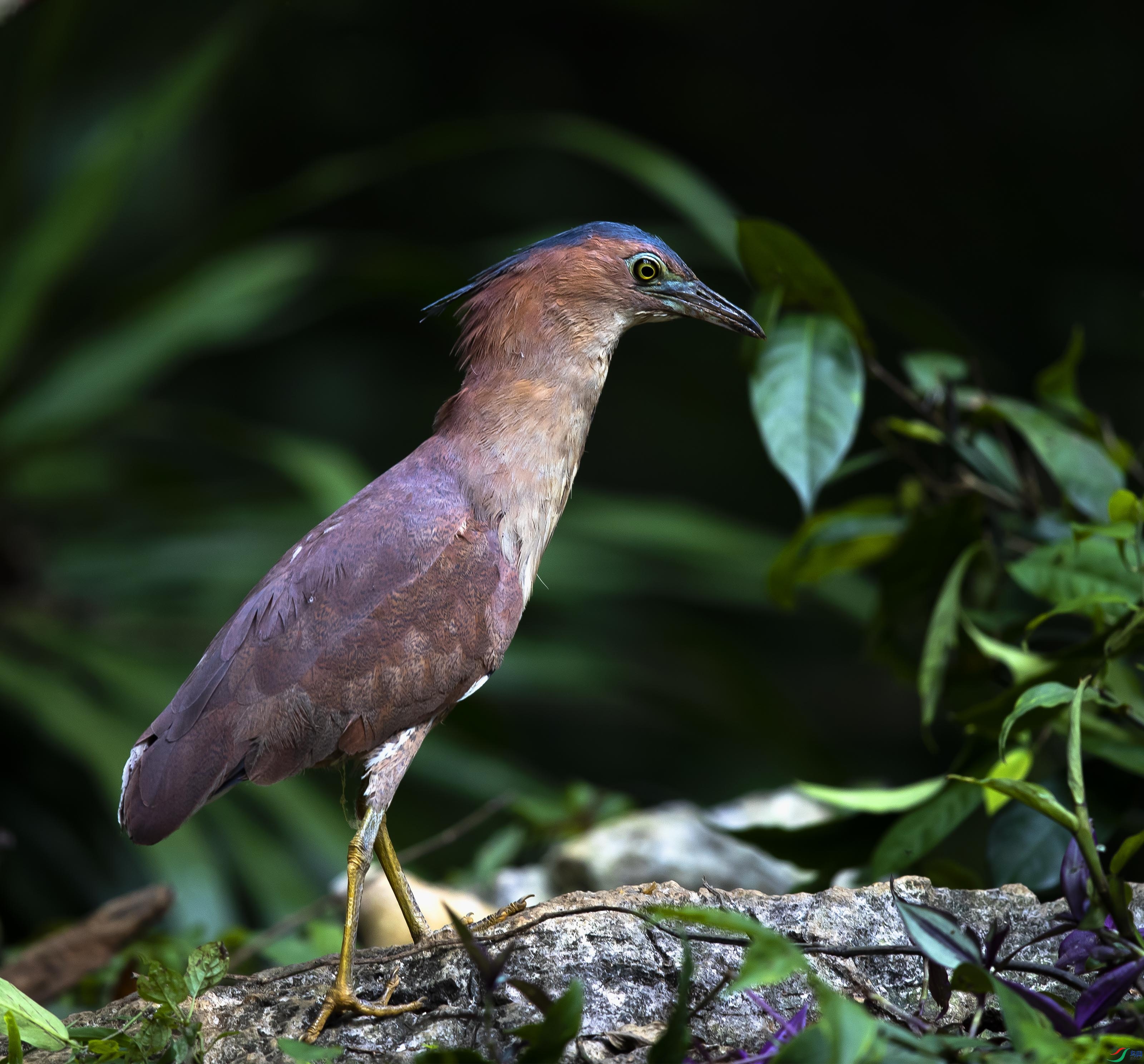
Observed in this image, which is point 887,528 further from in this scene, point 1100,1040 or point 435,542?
point 1100,1040

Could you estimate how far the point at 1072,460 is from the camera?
2.30 metres

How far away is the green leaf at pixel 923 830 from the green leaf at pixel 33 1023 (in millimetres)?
1285

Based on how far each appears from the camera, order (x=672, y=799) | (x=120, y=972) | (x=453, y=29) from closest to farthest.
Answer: (x=120, y=972), (x=672, y=799), (x=453, y=29)

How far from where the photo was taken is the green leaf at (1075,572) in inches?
80.6

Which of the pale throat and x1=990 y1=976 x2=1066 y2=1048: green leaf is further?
the pale throat

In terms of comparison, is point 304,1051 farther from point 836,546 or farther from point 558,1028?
point 836,546

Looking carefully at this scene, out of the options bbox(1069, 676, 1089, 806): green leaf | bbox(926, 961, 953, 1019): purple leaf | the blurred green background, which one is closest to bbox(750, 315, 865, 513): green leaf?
bbox(1069, 676, 1089, 806): green leaf


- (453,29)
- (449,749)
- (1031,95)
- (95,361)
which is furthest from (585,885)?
(453,29)

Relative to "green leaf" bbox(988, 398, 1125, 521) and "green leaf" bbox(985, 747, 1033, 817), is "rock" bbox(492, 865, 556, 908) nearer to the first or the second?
"green leaf" bbox(985, 747, 1033, 817)

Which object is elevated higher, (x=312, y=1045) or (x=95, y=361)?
(x=95, y=361)

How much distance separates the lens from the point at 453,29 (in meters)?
6.43

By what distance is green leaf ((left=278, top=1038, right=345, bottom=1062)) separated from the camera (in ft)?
4.49

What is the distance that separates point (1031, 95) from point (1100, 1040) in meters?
5.53

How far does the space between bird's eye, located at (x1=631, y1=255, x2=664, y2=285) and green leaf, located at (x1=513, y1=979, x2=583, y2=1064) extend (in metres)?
1.37
